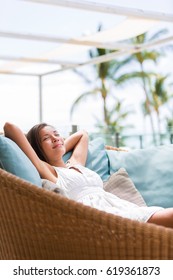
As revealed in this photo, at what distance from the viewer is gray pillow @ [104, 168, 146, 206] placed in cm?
255

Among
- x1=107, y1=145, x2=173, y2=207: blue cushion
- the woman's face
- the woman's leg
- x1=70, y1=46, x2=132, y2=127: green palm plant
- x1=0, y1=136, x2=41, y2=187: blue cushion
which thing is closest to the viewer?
the woman's leg

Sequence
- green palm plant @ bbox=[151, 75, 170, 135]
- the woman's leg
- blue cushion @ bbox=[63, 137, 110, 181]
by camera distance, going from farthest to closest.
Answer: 1. green palm plant @ bbox=[151, 75, 170, 135]
2. blue cushion @ bbox=[63, 137, 110, 181]
3. the woman's leg

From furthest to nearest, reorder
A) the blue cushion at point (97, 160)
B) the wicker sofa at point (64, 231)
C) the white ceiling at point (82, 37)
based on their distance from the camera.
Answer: the white ceiling at point (82, 37), the blue cushion at point (97, 160), the wicker sofa at point (64, 231)

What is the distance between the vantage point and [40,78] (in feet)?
26.9

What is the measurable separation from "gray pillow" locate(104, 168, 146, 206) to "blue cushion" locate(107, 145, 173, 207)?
0.11 m

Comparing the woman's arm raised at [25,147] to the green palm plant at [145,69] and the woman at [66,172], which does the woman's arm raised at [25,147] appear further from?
the green palm plant at [145,69]

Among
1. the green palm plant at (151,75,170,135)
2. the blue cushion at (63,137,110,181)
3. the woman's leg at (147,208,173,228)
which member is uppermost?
the green palm plant at (151,75,170,135)

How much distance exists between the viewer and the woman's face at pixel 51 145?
2516 mm

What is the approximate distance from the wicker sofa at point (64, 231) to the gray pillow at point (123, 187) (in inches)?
30.7

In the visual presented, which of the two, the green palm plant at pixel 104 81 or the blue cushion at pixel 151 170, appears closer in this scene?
the blue cushion at pixel 151 170

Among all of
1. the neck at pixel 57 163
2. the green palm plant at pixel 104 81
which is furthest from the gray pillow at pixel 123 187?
the green palm plant at pixel 104 81

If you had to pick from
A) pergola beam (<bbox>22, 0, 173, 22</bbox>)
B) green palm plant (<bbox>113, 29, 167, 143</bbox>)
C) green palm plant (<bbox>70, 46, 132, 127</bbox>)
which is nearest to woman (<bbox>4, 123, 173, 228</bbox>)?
pergola beam (<bbox>22, 0, 173, 22</bbox>)

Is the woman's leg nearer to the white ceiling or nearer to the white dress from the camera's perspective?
the white dress
